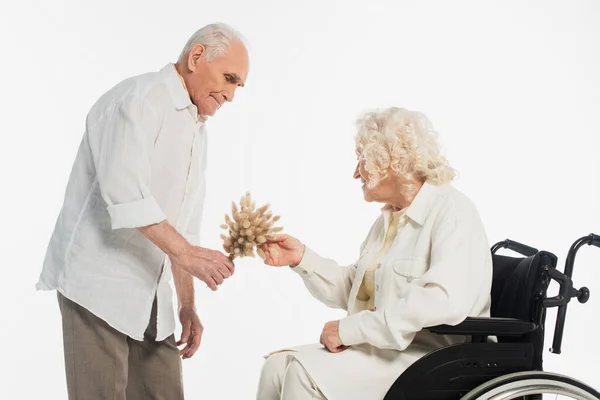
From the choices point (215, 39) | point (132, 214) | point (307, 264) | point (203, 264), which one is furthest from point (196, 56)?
point (307, 264)

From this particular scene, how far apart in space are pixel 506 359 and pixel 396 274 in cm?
41

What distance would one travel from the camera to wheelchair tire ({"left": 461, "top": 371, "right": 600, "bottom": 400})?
2.14 metres

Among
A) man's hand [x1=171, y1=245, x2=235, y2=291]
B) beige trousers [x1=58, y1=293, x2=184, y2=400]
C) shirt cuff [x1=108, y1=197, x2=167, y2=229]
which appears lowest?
beige trousers [x1=58, y1=293, x2=184, y2=400]

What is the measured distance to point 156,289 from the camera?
2512 mm

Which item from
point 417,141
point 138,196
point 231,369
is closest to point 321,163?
point 231,369

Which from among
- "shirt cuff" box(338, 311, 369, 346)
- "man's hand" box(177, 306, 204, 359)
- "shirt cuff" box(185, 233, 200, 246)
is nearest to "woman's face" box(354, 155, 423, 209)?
"shirt cuff" box(338, 311, 369, 346)

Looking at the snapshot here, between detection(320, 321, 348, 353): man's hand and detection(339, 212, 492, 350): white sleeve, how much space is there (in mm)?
21

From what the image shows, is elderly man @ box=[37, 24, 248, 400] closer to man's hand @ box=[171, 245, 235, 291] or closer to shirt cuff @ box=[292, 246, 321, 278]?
man's hand @ box=[171, 245, 235, 291]

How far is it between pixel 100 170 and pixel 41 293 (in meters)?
2.11

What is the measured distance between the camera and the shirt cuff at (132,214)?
7.38 ft

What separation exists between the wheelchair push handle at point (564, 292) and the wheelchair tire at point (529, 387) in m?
0.17

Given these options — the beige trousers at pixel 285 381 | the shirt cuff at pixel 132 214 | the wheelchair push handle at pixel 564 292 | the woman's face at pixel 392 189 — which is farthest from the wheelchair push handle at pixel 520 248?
the shirt cuff at pixel 132 214

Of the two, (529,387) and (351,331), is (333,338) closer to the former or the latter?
(351,331)

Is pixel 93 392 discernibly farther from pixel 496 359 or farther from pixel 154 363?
pixel 496 359
